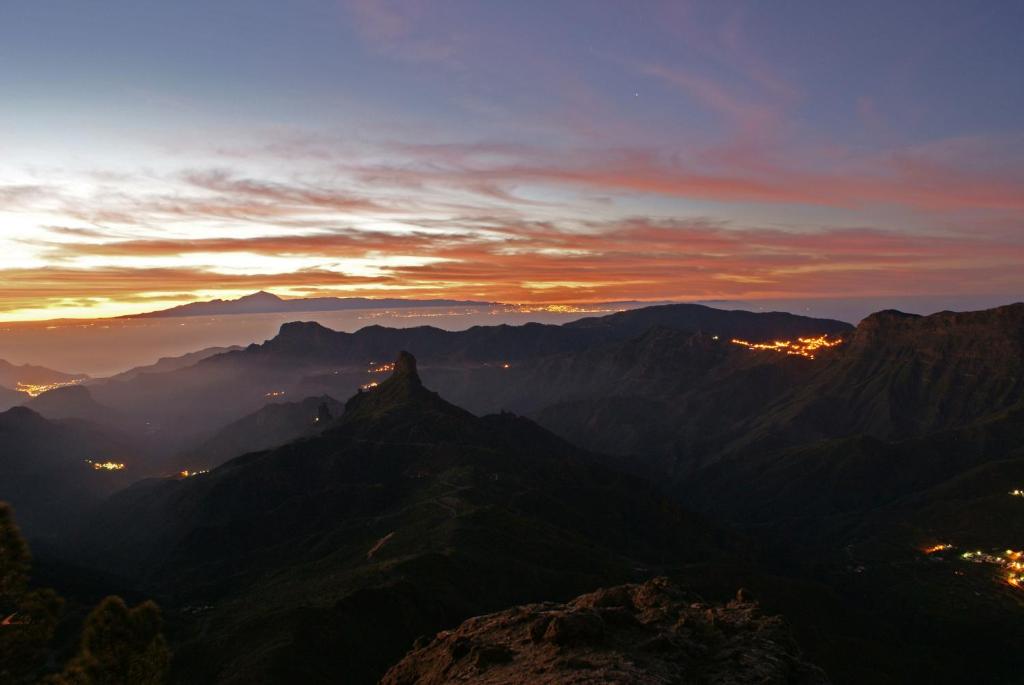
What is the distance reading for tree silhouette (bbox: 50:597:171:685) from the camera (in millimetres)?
28750

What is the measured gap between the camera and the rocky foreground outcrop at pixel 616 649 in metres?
39.6

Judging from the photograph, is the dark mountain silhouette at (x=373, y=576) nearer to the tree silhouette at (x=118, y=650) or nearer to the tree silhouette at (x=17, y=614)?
the tree silhouette at (x=118, y=650)

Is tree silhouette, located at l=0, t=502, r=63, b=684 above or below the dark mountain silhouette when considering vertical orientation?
above

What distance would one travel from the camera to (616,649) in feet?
139

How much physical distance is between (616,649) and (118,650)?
28.4 m

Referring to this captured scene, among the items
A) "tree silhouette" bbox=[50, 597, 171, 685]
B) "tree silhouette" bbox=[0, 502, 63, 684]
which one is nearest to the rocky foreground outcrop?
"tree silhouette" bbox=[50, 597, 171, 685]

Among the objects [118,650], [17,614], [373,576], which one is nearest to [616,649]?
[118,650]

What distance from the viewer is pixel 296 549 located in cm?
17725

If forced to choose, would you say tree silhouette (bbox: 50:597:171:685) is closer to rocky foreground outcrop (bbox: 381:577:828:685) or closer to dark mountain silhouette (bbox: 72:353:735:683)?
rocky foreground outcrop (bbox: 381:577:828:685)

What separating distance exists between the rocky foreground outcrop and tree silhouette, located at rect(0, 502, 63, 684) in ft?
81.4

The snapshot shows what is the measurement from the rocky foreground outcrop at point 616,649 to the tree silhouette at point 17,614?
24821 mm

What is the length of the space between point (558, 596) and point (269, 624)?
166 ft

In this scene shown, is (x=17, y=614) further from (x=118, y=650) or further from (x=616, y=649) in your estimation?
(x=616, y=649)

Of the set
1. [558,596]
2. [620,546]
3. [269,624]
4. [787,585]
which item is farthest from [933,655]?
[269,624]
